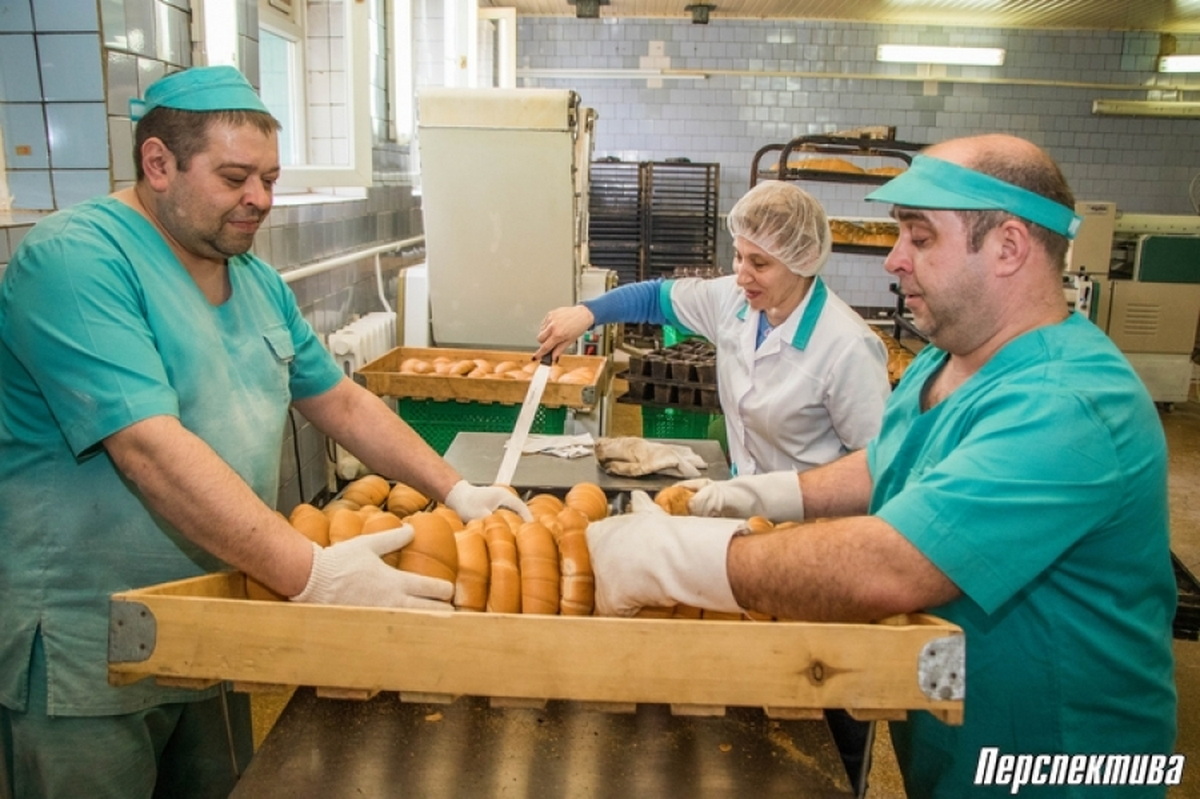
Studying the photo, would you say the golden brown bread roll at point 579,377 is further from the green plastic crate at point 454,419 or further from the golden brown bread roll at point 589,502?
the golden brown bread roll at point 589,502

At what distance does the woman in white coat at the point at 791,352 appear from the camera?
2.49 meters

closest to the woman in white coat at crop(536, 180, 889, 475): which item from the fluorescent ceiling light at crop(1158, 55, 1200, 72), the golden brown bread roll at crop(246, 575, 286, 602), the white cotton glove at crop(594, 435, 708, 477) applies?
the white cotton glove at crop(594, 435, 708, 477)

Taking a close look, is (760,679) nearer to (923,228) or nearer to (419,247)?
(923,228)

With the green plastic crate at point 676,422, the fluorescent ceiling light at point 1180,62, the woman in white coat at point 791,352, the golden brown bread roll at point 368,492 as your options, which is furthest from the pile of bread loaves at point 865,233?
the fluorescent ceiling light at point 1180,62

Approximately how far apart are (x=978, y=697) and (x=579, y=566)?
0.64 meters

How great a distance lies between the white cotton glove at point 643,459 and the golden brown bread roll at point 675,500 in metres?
0.65

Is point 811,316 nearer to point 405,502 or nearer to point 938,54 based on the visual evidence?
point 405,502

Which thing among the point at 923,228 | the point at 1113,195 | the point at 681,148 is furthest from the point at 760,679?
the point at 1113,195

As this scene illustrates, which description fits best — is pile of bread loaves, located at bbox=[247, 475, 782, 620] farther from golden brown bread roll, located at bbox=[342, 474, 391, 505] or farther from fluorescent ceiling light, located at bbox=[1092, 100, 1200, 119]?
fluorescent ceiling light, located at bbox=[1092, 100, 1200, 119]

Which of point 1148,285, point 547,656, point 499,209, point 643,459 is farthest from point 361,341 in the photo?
point 1148,285

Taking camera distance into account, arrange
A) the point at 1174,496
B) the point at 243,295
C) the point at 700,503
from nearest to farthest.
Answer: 1. the point at 243,295
2. the point at 700,503
3. the point at 1174,496

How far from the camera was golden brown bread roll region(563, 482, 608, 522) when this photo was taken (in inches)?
83.9

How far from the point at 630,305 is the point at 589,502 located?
130 centimetres

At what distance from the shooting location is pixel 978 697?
1.40 meters
